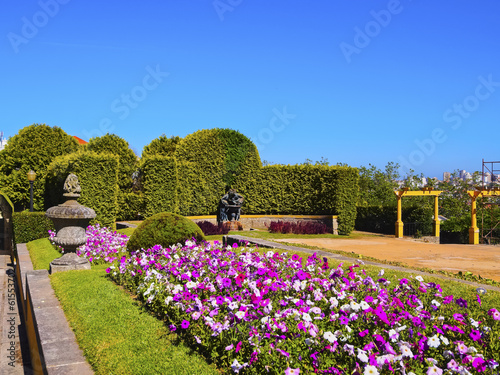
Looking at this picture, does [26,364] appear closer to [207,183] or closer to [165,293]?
[165,293]

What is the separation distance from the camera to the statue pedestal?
820cm

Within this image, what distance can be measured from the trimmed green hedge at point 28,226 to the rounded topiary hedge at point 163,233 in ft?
23.5

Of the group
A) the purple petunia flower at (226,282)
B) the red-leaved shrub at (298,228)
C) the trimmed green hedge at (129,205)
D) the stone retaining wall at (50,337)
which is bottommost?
the stone retaining wall at (50,337)

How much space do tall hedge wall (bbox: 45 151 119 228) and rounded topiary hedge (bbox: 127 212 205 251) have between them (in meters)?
7.67

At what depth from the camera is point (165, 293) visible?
5316 millimetres

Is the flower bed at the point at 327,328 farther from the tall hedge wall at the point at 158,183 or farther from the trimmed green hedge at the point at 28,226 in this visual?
the tall hedge wall at the point at 158,183

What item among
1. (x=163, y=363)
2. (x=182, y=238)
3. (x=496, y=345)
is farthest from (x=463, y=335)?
(x=182, y=238)

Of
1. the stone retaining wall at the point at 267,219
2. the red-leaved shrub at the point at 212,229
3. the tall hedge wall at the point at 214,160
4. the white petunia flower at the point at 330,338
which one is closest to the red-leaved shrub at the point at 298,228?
the stone retaining wall at the point at 267,219

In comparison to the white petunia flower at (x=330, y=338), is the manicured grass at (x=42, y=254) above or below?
below

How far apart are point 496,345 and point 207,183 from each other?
1849 cm

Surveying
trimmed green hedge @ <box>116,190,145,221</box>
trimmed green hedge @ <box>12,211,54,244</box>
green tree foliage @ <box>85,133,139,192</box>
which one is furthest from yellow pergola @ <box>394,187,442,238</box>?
trimmed green hedge @ <box>12,211,54,244</box>

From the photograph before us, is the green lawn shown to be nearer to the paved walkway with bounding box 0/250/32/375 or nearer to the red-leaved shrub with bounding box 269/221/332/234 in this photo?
the paved walkway with bounding box 0/250/32/375

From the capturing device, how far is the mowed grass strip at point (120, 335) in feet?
12.4

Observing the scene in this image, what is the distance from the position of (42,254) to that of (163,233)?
13.4ft
